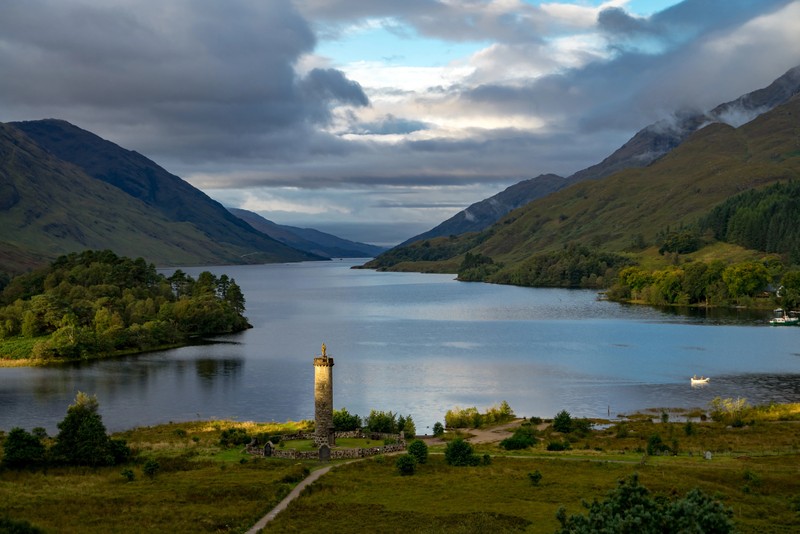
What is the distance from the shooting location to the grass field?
50.7 m

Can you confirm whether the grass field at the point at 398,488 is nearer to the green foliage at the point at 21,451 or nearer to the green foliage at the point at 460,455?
the green foliage at the point at 460,455

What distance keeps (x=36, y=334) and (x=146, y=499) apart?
12272 cm

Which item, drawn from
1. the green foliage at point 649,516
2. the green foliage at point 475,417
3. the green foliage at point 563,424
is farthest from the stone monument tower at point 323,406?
the green foliage at point 649,516

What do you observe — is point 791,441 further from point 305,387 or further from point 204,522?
point 305,387

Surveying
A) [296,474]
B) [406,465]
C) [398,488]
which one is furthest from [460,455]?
[296,474]

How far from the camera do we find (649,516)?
32594mm

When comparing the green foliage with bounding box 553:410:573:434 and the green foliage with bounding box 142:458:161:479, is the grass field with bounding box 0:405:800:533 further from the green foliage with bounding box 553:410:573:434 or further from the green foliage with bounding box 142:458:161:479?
the green foliage with bounding box 553:410:573:434

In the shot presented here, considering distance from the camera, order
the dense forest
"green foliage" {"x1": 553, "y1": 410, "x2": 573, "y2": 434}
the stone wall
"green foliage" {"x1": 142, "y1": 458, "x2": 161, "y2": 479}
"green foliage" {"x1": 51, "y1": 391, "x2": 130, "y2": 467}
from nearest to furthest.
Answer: "green foliage" {"x1": 142, "y1": 458, "x2": 161, "y2": 479} < "green foliage" {"x1": 51, "y1": 391, "x2": 130, "y2": 467} < the stone wall < "green foliage" {"x1": 553, "y1": 410, "x2": 573, "y2": 434} < the dense forest

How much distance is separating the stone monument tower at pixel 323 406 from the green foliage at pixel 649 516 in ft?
136

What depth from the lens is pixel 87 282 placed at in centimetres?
19850

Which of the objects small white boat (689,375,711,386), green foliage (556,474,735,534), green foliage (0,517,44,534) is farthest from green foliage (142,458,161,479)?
small white boat (689,375,711,386)

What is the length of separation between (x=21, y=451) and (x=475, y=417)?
49992 mm

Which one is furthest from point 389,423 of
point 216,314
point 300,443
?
point 216,314

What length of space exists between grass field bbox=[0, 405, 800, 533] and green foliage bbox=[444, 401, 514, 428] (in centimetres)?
1300
